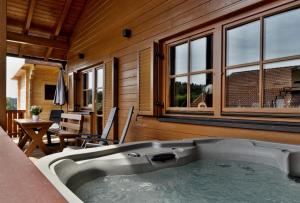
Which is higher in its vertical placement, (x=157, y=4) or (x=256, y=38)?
(x=157, y=4)

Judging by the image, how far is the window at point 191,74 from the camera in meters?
2.67

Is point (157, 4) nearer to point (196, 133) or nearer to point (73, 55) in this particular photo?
point (196, 133)


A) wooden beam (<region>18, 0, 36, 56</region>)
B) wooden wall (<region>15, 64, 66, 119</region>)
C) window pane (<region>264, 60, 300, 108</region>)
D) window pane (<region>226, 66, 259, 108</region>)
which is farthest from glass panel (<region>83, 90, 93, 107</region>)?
window pane (<region>264, 60, 300, 108</region>)

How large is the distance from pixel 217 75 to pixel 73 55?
4.91 m

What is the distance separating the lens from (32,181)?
2.15ft

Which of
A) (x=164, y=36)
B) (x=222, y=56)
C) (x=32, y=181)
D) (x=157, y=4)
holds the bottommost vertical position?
(x=32, y=181)

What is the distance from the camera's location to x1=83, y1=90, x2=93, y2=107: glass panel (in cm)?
555

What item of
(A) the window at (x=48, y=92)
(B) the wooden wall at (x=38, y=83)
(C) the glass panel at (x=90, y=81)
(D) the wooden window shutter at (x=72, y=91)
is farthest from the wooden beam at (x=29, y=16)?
(A) the window at (x=48, y=92)

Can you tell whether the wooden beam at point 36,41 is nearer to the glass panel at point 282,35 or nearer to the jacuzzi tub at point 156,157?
the jacuzzi tub at point 156,157

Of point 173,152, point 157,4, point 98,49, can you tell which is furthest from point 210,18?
point 98,49

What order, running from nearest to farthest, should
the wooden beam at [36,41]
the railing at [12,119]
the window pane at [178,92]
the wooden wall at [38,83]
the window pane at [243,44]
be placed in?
the window pane at [243,44] → the window pane at [178,92] → the wooden beam at [36,41] → the railing at [12,119] → the wooden wall at [38,83]

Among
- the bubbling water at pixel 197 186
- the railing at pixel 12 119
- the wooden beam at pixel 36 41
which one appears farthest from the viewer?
the railing at pixel 12 119

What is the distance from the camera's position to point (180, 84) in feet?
9.98

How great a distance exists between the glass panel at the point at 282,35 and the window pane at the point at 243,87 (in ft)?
0.71
